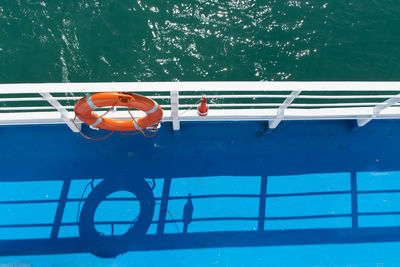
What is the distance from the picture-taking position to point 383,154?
4.18 m

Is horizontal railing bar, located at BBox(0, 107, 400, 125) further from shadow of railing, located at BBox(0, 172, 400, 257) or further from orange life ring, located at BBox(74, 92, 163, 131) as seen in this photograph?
shadow of railing, located at BBox(0, 172, 400, 257)

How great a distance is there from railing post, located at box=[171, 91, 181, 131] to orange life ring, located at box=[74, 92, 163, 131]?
197mm

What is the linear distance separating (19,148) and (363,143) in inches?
196

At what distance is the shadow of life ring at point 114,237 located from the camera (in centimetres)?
364

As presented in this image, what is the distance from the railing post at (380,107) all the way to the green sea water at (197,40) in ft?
12.6

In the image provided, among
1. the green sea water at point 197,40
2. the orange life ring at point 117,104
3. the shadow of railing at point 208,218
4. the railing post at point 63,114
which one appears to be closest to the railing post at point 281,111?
the shadow of railing at point 208,218

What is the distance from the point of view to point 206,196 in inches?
154

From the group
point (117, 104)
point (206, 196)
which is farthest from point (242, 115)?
point (117, 104)

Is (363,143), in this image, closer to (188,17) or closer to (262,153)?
(262,153)

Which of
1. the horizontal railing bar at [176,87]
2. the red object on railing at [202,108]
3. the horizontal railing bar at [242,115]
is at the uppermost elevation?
the horizontal railing bar at [176,87]

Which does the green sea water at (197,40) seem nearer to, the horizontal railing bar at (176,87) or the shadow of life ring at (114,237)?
the shadow of life ring at (114,237)

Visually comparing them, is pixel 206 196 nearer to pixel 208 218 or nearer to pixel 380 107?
pixel 208 218

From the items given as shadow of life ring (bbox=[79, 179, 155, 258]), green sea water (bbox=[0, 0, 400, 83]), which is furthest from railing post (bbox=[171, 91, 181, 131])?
green sea water (bbox=[0, 0, 400, 83])

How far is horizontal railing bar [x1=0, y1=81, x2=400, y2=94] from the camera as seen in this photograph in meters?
2.90
